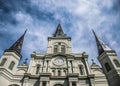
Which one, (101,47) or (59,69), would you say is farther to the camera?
(101,47)

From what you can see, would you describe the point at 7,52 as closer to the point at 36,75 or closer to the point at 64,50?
the point at 36,75

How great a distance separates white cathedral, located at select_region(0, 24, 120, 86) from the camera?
21375 mm

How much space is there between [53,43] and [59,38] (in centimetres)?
237

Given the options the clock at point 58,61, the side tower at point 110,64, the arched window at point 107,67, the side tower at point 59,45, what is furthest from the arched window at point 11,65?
the arched window at point 107,67

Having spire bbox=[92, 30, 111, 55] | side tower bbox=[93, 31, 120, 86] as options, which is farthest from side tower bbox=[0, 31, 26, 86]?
spire bbox=[92, 30, 111, 55]

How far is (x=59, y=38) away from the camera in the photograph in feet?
107

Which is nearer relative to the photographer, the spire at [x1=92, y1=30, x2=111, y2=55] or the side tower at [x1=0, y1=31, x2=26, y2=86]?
the side tower at [x1=0, y1=31, x2=26, y2=86]

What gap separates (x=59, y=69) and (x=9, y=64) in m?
8.76

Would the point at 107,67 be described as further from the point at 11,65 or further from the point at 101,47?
the point at 11,65

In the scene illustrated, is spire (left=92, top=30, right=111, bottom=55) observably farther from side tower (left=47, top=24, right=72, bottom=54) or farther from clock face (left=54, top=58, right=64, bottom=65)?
clock face (left=54, top=58, right=64, bottom=65)

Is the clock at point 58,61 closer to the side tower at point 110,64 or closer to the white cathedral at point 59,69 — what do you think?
the white cathedral at point 59,69

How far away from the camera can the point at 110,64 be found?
2342 centimetres

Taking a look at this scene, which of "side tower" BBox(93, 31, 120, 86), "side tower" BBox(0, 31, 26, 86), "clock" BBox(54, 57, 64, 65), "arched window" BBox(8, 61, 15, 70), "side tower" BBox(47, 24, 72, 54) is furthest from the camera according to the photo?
"side tower" BBox(47, 24, 72, 54)

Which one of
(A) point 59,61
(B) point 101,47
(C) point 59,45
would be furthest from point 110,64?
(C) point 59,45
